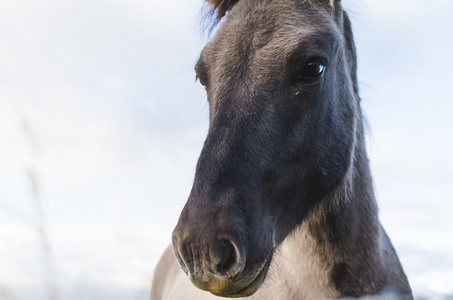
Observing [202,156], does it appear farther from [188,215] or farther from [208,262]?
[208,262]

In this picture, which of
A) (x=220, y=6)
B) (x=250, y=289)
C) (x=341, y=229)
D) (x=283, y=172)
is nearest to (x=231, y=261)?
(x=250, y=289)

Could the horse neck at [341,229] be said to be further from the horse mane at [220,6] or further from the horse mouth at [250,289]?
the horse mane at [220,6]

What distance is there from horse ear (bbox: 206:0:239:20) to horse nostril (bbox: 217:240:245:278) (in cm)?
212

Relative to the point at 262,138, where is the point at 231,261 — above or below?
below

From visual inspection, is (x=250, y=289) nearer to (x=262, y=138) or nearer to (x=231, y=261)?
(x=231, y=261)

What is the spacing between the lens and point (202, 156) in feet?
6.98

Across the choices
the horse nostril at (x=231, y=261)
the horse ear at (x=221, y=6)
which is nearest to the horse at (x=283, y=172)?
the horse nostril at (x=231, y=261)

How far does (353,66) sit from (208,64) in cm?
120

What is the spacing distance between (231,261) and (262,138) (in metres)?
0.68

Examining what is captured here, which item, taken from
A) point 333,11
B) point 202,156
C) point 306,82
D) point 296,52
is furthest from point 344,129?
point 202,156

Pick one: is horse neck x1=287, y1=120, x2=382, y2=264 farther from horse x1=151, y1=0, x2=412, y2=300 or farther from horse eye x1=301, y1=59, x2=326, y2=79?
horse eye x1=301, y1=59, x2=326, y2=79

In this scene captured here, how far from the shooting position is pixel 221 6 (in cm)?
339

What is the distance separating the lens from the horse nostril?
1.82 m

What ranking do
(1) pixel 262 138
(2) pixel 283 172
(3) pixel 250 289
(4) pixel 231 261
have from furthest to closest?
1. (2) pixel 283 172
2. (1) pixel 262 138
3. (3) pixel 250 289
4. (4) pixel 231 261
